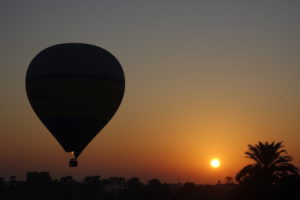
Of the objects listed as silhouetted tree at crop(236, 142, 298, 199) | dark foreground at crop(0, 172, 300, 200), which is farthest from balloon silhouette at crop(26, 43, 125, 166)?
dark foreground at crop(0, 172, 300, 200)

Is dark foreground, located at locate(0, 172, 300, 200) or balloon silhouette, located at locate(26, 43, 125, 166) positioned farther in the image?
dark foreground, located at locate(0, 172, 300, 200)

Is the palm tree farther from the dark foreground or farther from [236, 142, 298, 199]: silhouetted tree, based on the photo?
the dark foreground

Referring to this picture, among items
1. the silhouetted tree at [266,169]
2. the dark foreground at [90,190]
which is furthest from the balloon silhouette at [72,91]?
the dark foreground at [90,190]

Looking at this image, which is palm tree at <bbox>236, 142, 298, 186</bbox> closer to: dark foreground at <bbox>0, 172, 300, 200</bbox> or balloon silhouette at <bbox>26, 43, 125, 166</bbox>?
balloon silhouette at <bbox>26, 43, 125, 166</bbox>

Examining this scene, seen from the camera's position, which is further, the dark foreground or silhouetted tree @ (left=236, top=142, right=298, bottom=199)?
the dark foreground

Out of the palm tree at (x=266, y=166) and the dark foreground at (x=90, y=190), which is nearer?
the palm tree at (x=266, y=166)

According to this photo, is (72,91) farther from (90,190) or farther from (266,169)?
(90,190)

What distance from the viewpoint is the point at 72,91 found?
166 ft

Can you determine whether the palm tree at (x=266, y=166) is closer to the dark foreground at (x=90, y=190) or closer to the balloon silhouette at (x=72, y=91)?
the balloon silhouette at (x=72, y=91)

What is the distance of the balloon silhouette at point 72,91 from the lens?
167ft

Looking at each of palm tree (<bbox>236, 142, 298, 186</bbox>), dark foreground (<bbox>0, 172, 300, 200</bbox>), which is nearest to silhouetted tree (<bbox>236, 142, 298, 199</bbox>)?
palm tree (<bbox>236, 142, 298, 186</bbox>)

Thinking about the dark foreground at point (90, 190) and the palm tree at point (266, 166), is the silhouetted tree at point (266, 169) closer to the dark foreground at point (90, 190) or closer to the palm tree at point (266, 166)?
the palm tree at point (266, 166)

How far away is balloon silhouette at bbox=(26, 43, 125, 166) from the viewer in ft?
167

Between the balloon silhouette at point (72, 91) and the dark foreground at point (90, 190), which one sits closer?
the balloon silhouette at point (72, 91)
